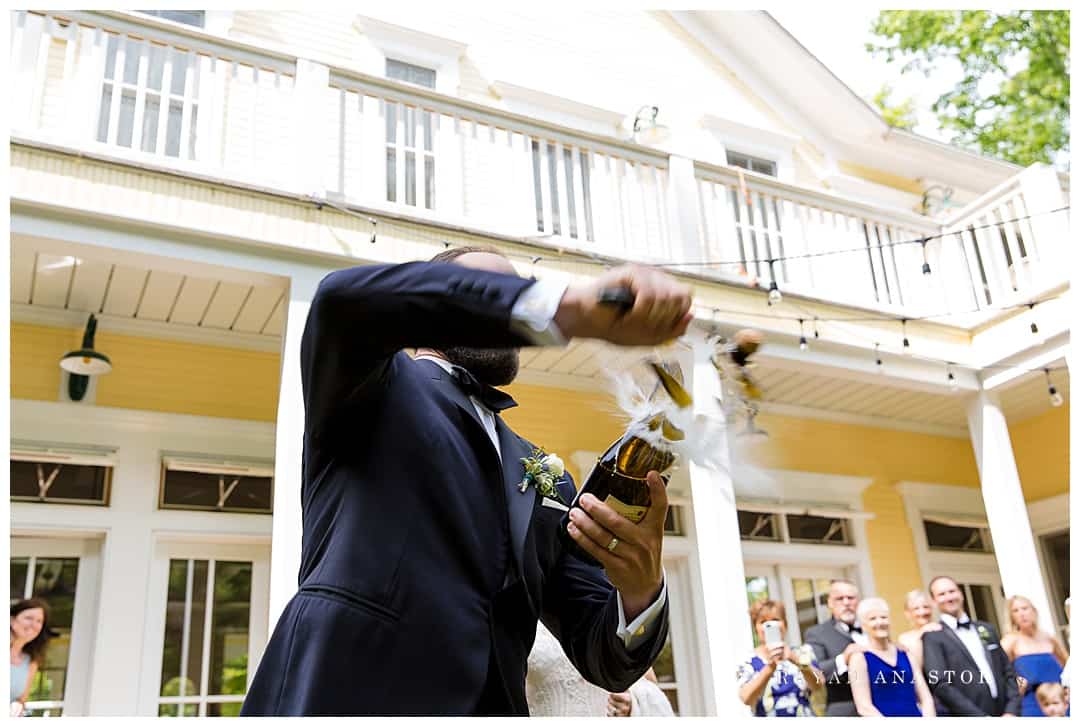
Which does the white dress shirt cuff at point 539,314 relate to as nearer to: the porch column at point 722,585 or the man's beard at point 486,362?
the man's beard at point 486,362

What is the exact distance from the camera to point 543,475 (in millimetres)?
1492

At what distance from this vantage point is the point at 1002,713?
6027 mm

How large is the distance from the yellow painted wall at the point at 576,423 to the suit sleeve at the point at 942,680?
60.6 inches

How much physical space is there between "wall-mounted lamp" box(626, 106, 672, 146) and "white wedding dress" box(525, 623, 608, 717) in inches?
283

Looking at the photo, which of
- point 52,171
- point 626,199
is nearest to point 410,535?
point 52,171

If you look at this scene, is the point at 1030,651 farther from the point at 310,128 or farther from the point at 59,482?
the point at 59,482

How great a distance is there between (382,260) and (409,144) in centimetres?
203

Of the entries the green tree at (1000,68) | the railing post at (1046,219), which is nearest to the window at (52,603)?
the railing post at (1046,219)

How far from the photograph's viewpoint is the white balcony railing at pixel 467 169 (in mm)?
5547

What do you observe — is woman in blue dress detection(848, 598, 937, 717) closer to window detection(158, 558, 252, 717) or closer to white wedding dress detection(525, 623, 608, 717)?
white wedding dress detection(525, 623, 608, 717)

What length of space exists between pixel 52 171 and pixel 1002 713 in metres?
6.55

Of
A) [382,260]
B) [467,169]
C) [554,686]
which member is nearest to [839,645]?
[554,686]

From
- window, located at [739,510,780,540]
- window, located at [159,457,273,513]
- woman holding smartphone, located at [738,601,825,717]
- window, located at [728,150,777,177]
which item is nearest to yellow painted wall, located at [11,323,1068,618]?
window, located at [159,457,273,513]

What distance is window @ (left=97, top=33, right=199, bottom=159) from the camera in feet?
18.0
